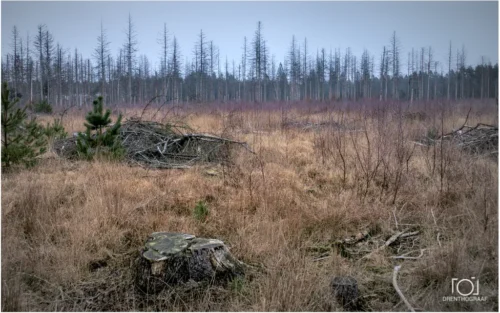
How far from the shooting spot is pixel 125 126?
727 cm

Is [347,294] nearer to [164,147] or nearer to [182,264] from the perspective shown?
[182,264]

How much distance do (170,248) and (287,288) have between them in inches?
41.6

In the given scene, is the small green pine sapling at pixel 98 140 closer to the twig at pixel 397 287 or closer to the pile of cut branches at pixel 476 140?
the twig at pixel 397 287

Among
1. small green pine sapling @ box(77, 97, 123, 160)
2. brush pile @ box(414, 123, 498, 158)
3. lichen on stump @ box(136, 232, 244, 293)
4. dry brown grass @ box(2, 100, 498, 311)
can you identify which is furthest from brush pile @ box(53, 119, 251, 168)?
brush pile @ box(414, 123, 498, 158)

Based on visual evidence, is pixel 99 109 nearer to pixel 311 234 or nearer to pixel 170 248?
pixel 170 248

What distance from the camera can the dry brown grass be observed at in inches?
99.7

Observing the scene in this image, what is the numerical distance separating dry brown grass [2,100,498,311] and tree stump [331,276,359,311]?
100 millimetres

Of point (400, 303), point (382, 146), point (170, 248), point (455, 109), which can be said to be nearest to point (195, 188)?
point (170, 248)

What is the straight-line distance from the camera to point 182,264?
8.77ft

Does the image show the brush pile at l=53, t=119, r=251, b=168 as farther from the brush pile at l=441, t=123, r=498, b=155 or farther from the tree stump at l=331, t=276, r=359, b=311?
the brush pile at l=441, t=123, r=498, b=155

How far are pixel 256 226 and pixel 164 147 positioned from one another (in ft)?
11.7

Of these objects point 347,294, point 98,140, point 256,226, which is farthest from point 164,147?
point 347,294

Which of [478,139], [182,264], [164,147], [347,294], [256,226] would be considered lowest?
[347,294]

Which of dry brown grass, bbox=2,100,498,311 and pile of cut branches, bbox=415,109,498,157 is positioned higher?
pile of cut branches, bbox=415,109,498,157
